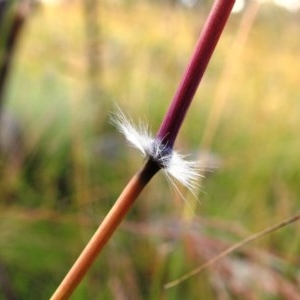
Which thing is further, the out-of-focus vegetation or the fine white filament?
the out-of-focus vegetation

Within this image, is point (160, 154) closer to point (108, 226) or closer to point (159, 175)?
point (108, 226)

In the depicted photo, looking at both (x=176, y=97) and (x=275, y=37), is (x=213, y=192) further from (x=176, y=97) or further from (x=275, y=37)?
(x=176, y=97)

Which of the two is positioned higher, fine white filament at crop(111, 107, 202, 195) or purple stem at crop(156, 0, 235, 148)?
purple stem at crop(156, 0, 235, 148)

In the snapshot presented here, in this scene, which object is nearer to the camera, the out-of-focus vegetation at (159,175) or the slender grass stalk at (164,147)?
the slender grass stalk at (164,147)

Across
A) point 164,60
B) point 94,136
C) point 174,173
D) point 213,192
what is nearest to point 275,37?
point 164,60
